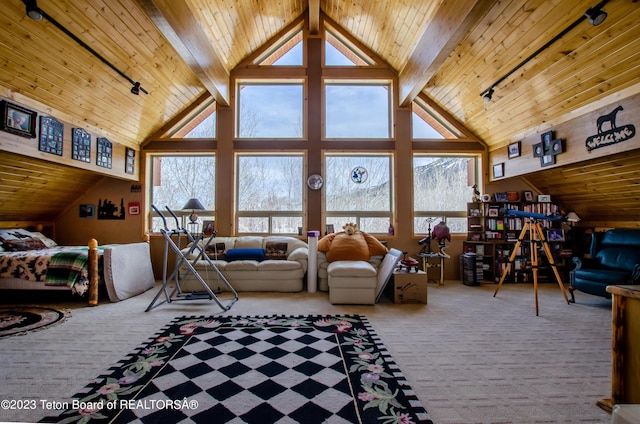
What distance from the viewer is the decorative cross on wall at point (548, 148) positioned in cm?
427

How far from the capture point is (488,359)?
238 cm

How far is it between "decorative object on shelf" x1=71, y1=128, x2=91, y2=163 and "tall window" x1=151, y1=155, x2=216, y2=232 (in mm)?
1450

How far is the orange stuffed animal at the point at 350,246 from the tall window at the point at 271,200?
43.4 inches

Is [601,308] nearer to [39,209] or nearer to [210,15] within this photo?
[210,15]

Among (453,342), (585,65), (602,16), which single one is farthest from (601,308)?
(602,16)

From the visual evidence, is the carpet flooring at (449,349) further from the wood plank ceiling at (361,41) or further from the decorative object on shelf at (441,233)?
the wood plank ceiling at (361,41)

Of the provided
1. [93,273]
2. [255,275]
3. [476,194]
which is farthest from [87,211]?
[476,194]

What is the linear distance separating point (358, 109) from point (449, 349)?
190 inches

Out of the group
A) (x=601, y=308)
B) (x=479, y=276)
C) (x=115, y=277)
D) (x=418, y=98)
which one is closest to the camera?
(x=601, y=308)

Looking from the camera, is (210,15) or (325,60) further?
(325,60)

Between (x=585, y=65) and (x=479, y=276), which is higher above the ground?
(x=585, y=65)

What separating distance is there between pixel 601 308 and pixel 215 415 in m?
4.77

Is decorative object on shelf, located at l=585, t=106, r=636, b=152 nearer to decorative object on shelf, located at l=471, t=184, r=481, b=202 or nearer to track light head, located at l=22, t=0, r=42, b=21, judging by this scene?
decorative object on shelf, located at l=471, t=184, r=481, b=202

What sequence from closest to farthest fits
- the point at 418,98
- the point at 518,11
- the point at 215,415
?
the point at 215,415 → the point at 518,11 → the point at 418,98
